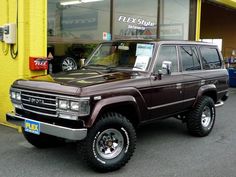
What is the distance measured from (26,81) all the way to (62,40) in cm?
Result: 334

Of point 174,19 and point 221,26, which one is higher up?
point 221,26

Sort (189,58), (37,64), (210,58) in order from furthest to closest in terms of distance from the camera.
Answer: (210,58) → (37,64) → (189,58)

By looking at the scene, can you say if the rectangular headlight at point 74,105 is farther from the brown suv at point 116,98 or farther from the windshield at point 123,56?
the windshield at point 123,56

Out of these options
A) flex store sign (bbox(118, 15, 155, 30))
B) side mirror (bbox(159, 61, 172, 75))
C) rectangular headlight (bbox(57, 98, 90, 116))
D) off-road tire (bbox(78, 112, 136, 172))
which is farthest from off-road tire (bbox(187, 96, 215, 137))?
flex store sign (bbox(118, 15, 155, 30))

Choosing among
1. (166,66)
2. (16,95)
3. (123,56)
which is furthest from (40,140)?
(166,66)

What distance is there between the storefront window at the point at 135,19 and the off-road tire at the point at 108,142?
5.23 metres

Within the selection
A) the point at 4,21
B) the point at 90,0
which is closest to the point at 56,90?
the point at 4,21

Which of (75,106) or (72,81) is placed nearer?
(75,106)

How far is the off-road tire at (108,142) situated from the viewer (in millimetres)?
4523

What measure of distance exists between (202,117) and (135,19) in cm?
473

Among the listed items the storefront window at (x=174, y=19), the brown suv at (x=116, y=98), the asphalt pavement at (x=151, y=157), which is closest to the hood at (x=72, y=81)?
the brown suv at (x=116, y=98)

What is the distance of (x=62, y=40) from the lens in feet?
26.9

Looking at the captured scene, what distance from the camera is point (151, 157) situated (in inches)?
215

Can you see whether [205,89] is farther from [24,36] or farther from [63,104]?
[24,36]
